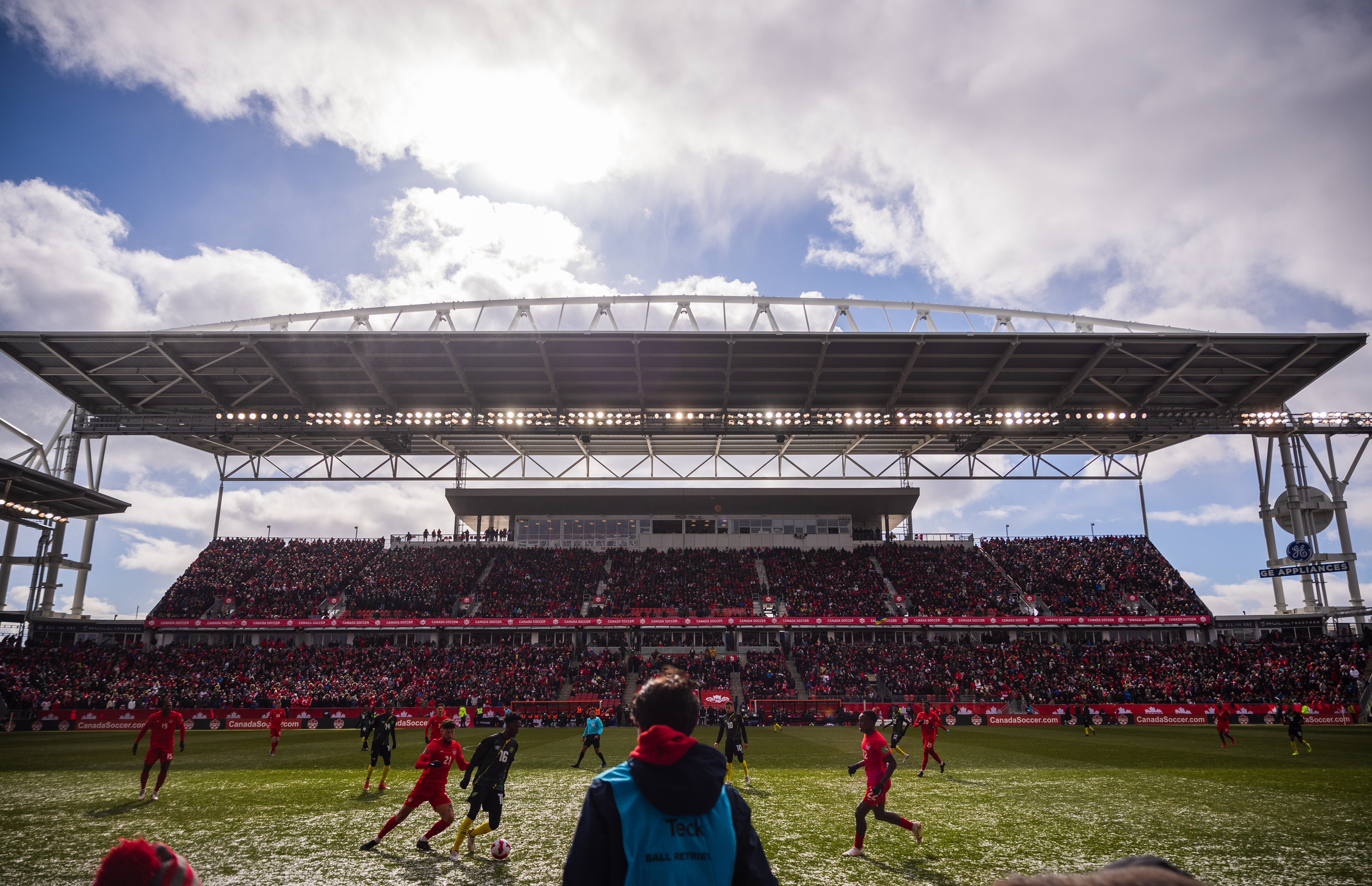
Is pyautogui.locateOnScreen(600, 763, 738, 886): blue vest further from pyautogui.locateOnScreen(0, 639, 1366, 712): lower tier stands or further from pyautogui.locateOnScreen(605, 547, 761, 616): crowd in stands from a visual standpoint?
pyautogui.locateOnScreen(605, 547, 761, 616): crowd in stands

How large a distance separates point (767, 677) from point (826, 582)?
39.4 feet

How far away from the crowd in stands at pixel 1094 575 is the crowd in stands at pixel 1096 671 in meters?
2.63

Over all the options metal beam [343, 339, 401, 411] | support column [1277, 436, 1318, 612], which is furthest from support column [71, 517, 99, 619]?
support column [1277, 436, 1318, 612]

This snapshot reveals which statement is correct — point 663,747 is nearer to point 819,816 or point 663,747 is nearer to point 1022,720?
point 819,816

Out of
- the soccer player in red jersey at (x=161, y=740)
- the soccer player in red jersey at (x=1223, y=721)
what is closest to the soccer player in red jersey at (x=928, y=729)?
the soccer player in red jersey at (x=1223, y=721)

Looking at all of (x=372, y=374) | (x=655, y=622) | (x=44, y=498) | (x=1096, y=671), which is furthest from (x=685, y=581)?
(x=44, y=498)

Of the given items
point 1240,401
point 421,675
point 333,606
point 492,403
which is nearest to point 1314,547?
point 1240,401

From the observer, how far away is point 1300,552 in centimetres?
4069

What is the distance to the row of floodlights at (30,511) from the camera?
36844 mm

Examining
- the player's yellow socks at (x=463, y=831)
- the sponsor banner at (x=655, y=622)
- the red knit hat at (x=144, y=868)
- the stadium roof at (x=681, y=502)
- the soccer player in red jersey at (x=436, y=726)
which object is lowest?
the player's yellow socks at (x=463, y=831)

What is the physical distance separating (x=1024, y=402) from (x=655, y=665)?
83.5 feet

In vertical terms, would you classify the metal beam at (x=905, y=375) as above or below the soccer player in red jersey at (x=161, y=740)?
above

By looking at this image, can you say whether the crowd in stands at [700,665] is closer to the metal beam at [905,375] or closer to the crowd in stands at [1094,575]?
the metal beam at [905,375]

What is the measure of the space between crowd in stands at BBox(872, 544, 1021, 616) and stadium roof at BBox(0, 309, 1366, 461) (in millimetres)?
11259
